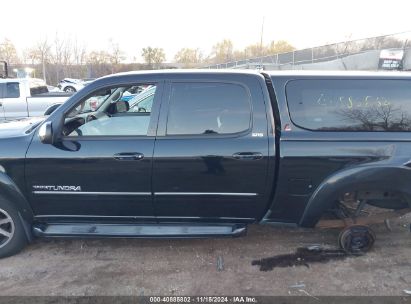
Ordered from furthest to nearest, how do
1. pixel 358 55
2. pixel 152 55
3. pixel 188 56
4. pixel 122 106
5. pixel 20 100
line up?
pixel 188 56 < pixel 152 55 < pixel 358 55 < pixel 20 100 < pixel 122 106

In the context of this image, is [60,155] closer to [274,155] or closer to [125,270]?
[125,270]

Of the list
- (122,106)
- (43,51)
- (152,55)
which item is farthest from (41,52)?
(122,106)

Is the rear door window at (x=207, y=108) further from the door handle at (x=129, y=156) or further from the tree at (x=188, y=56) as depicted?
the tree at (x=188, y=56)

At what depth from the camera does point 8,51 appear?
43.7m

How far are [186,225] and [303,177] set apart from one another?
1.21 metres

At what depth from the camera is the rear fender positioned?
298 cm

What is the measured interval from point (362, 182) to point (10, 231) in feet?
11.3

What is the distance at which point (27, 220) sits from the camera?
3250 millimetres

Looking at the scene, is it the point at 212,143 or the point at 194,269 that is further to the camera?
the point at 194,269

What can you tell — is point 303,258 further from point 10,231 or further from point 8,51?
point 8,51

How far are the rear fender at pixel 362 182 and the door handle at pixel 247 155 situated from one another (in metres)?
0.65

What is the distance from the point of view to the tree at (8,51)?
4303cm

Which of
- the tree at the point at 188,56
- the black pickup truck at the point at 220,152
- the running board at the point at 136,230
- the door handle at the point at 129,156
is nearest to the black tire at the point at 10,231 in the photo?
the black pickup truck at the point at 220,152

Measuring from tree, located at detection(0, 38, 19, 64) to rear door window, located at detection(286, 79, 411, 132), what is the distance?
49.0m
